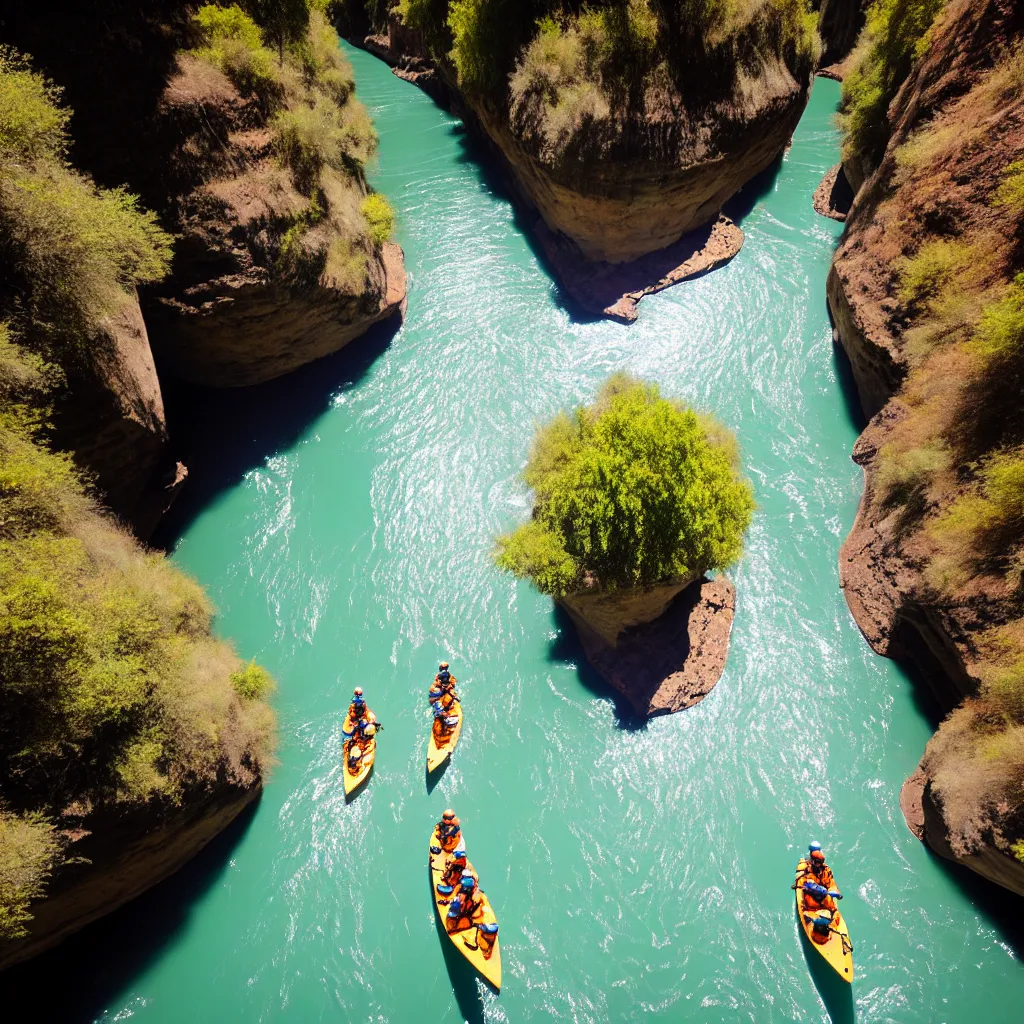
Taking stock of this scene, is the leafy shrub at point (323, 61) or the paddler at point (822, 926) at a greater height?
the leafy shrub at point (323, 61)

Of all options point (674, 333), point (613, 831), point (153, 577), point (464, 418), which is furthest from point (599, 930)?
point (674, 333)

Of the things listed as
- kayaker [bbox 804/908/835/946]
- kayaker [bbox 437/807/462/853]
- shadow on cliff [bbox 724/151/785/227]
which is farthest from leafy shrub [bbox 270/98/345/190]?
kayaker [bbox 804/908/835/946]

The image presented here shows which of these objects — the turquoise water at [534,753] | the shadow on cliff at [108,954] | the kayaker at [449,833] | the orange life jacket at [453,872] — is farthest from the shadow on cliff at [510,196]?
the shadow on cliff at [108,954]

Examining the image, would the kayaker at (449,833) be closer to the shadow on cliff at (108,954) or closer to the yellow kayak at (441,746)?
the yellow kayak at (441,746)

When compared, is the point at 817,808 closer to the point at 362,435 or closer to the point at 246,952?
the point at 246,952

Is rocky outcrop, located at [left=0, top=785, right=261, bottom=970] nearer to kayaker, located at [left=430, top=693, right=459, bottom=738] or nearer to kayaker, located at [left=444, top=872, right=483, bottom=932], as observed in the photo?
kayaker, located at [left=430, top=693, right=459, bottom=738]

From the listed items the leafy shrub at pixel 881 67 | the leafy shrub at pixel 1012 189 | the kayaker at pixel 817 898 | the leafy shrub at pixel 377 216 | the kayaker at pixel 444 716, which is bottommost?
the kayaker at pixel 444 716

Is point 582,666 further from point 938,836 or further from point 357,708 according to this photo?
point 938,836
